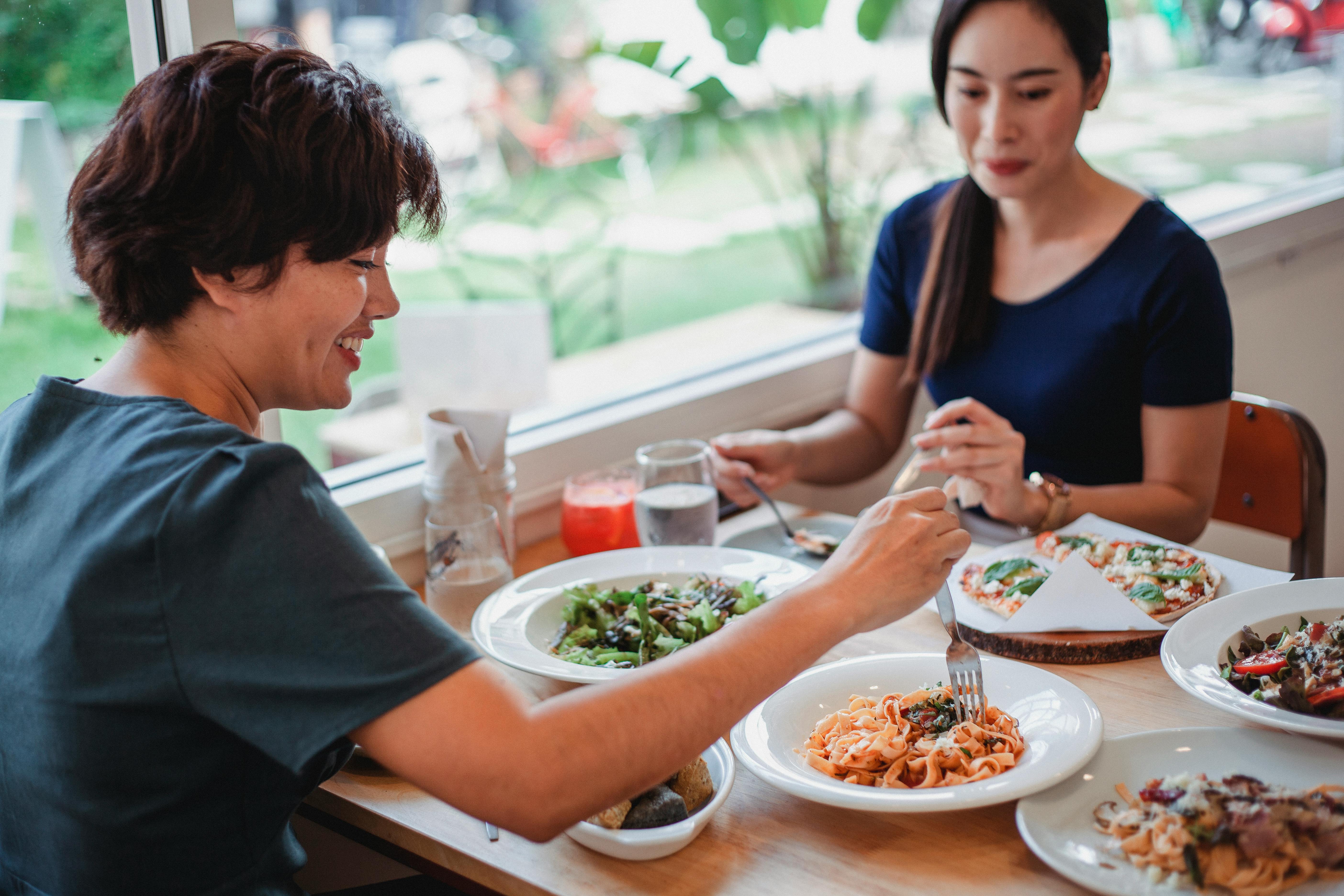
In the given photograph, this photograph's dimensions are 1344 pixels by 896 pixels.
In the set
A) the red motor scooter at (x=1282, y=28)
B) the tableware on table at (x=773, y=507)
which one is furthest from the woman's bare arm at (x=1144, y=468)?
the red motor scooter at (x=1282, y=28)

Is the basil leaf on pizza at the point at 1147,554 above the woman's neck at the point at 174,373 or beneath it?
beneath

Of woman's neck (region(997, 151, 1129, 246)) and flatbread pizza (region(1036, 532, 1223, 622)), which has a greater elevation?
woman's neck (region(997, 151, 1129, 246))

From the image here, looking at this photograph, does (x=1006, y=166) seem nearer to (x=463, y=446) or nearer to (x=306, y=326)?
(x=463, y=446)

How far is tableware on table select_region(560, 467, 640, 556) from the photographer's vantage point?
168cm

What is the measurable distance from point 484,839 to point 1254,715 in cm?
70

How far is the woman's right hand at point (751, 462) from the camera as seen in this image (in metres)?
1.76

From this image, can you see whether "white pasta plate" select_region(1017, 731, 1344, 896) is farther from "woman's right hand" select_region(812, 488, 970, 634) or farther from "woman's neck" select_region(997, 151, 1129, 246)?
"woman's neck" select_region(997, 151, 1129, 246)

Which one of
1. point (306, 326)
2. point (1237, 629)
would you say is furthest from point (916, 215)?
point (306, 326)

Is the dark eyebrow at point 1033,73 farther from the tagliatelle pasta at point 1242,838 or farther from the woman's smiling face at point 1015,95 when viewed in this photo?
the tagliatelle pasta at point 1242,838

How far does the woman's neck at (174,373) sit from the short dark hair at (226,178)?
19 mm

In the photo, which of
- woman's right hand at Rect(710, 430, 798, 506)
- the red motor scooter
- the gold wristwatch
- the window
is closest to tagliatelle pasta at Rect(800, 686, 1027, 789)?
the gold wristwatch

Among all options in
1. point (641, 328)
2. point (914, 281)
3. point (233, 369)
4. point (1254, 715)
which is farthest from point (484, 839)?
point (641, 328)

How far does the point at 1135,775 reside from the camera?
3.27 feet

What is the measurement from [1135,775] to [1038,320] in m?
1.00
